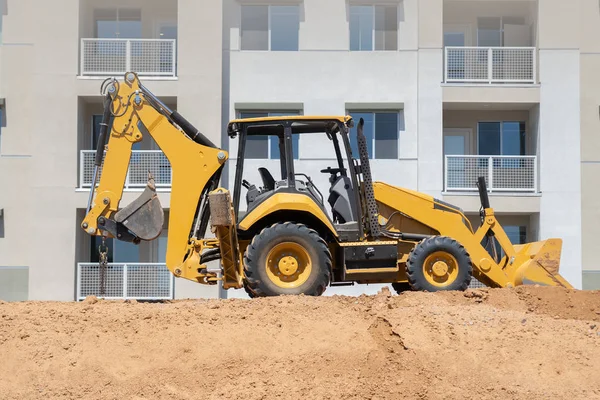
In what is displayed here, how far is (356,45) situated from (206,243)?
1502cm

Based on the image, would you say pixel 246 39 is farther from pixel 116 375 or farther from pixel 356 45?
pixel 116 375

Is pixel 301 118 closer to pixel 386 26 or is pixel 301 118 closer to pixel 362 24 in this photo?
pixel 362 24

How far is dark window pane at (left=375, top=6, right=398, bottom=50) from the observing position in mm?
26375

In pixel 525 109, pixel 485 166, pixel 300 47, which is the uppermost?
Answer: pixel 300 47

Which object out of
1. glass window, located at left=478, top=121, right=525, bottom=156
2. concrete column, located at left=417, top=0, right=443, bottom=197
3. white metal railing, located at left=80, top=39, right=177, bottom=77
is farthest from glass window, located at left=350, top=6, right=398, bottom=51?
white metal railing, located at left=80, top=39, right=177, bottom=77

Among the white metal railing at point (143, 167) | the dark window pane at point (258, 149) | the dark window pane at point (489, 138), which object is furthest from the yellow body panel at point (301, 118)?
the dark window pane at point (489, 138)

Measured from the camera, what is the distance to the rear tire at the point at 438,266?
1277 centimetres

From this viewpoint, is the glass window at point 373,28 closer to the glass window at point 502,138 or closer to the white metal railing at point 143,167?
the glass window at point 502,138

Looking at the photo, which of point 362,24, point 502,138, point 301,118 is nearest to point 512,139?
point 502,138

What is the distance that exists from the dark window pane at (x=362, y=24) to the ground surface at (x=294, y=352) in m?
16.5

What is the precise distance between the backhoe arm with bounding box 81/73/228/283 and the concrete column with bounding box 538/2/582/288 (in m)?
15.2

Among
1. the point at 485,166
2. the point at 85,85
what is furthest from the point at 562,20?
the point at 85,85

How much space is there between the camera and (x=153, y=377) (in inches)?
372

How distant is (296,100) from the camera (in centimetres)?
2520
